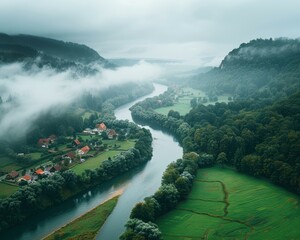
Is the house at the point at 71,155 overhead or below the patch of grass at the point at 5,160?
overhead

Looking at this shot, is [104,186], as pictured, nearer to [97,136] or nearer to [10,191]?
[10,191]

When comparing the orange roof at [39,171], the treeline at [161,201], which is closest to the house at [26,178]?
the orange roof at [39,171]

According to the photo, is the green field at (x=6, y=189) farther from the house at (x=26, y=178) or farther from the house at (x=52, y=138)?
the house at (x=52, y=138)

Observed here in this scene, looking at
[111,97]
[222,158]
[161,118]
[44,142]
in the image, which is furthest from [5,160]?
[111,97]

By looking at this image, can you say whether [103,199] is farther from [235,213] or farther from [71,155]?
[235,213]

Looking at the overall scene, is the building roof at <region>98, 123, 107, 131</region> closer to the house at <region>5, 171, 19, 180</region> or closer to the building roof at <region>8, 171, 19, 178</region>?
the building roof at <region>8, 171, 19, 178</region>

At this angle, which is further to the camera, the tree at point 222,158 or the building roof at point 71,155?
the building roof at point 71,155

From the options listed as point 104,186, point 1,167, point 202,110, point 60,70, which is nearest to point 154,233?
point 104,186

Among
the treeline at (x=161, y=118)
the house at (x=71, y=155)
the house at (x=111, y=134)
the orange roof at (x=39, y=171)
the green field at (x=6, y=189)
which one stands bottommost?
the green field at (x=6, y=189)
